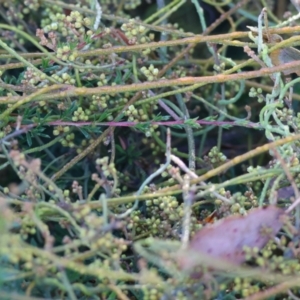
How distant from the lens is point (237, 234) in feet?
2.02

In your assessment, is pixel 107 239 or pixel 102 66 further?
pixel 102 66

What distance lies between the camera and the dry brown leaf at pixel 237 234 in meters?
0.60

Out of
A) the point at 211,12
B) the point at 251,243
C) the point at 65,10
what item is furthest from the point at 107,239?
the point at 211,12

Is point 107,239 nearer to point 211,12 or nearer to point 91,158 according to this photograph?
point 91,158

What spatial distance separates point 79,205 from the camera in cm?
66

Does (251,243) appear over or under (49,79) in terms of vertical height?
under

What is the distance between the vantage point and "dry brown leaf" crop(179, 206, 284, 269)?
60cm

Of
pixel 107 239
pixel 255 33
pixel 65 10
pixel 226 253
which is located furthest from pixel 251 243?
pixel 65 10

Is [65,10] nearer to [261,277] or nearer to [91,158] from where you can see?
[91,158]

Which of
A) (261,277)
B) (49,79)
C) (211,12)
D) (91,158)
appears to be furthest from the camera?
(211,12)

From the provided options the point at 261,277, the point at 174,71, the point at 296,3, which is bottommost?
the point at 261,277

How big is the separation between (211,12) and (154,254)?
2.34ft

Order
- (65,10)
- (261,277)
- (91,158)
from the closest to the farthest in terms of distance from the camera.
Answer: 1. (261,277)
2. (91,158)
3. (65,10)

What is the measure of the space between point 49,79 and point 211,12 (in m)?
0.55
